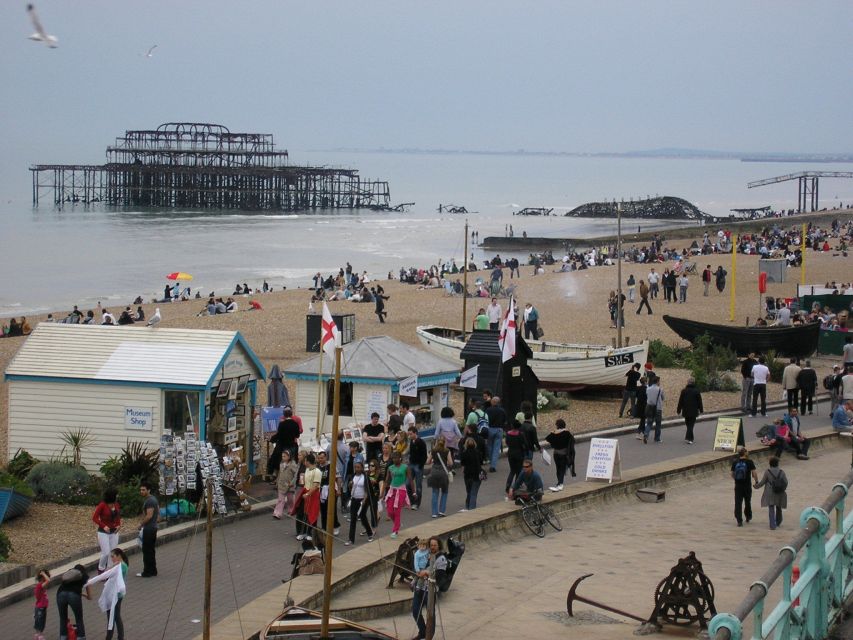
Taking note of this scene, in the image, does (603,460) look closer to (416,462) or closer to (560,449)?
(560,449)

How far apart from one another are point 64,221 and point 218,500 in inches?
5079

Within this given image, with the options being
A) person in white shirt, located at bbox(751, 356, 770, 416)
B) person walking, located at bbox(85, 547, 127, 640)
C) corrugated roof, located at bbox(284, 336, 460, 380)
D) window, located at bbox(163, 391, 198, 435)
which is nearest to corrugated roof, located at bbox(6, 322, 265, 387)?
window, located at bbox(163, 391, 198, 435)

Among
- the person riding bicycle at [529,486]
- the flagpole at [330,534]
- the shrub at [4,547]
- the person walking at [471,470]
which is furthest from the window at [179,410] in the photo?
the flagpole at [330,534]

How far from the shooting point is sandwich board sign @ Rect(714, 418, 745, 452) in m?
20.1

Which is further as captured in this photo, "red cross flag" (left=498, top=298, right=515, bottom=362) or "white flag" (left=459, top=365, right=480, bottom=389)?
"white flag" (left=459, top=365, right=480, bottom=389)

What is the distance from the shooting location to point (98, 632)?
1140cm

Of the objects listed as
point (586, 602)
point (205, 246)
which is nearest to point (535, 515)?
point (586, 602)

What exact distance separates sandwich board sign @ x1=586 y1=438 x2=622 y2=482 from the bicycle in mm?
1843

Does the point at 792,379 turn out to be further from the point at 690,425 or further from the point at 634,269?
the point at 634,269

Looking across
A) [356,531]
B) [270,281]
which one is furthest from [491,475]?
[270,281]

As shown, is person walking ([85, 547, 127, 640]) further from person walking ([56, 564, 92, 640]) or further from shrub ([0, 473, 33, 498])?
shrub ([0, 473, 33, 498])

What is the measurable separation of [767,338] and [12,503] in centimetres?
2075

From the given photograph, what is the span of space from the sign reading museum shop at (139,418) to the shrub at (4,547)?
3393 mm

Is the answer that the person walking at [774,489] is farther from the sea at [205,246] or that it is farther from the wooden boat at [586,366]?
the sea at [205,246]
